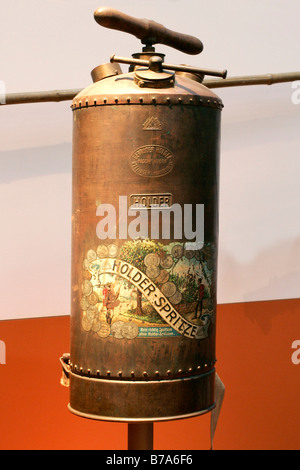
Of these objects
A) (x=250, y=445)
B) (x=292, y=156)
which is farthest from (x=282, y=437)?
(x=292, y=156)

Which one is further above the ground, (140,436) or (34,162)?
(34,162)

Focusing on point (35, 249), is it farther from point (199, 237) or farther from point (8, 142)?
point (199, 237)

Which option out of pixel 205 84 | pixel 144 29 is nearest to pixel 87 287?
pixel 144 29

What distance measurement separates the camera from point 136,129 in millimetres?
2801

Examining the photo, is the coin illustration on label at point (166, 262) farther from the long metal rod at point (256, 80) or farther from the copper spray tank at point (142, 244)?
the long metal rod at point (256, 80)

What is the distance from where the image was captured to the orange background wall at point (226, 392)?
371 cm

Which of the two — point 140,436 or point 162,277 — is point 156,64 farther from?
point 140,436

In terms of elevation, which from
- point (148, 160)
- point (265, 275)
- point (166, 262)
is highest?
point (148, 160)

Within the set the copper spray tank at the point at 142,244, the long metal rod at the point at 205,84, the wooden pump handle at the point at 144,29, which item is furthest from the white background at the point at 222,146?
the copper spray tank at the point at 142,244

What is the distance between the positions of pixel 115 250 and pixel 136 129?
0.40m

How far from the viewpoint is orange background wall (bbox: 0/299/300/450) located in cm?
371

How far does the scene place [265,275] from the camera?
407cm

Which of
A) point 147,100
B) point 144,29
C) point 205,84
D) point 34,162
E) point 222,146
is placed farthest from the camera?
point 222,146

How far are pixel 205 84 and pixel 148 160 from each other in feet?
2.89
